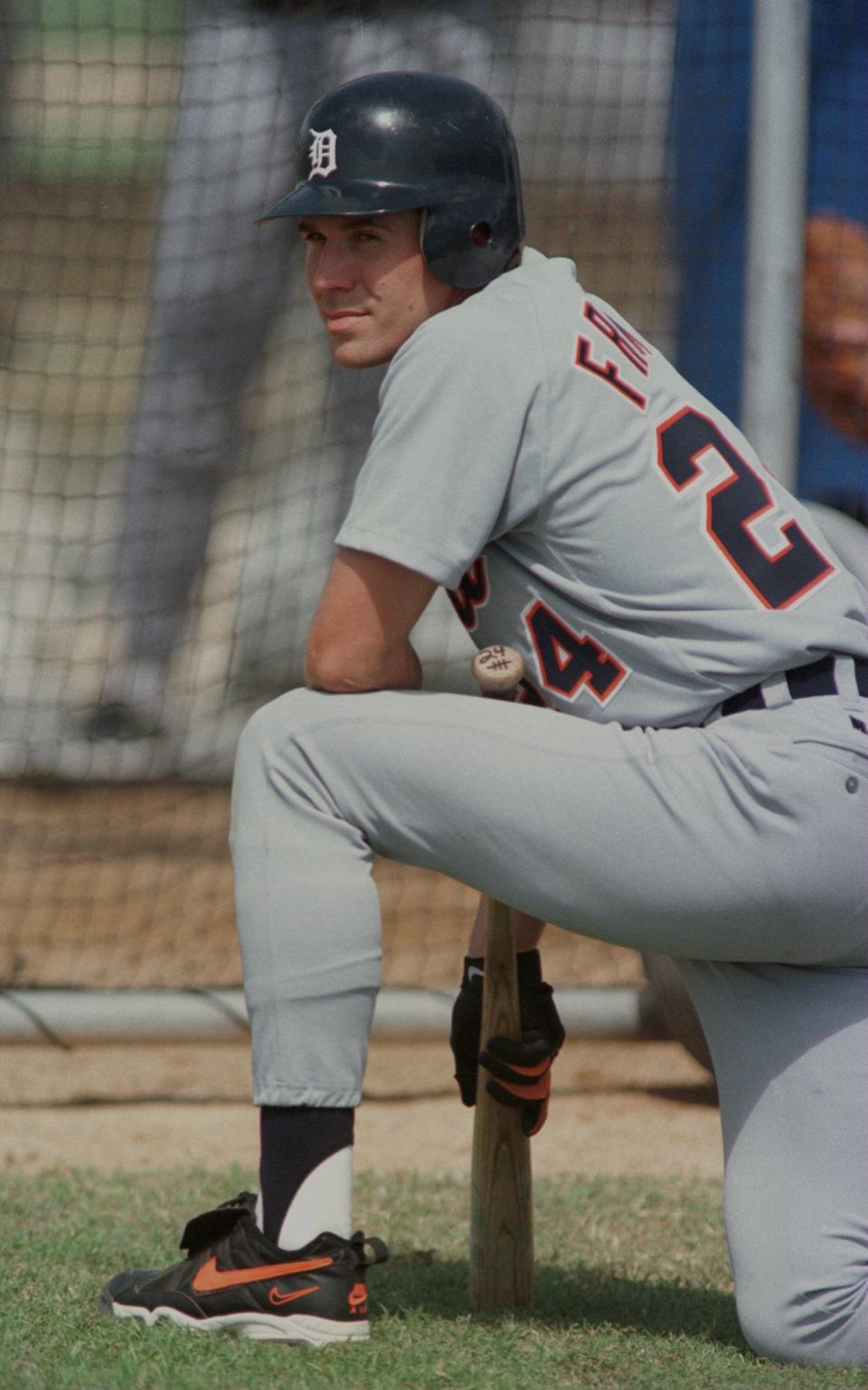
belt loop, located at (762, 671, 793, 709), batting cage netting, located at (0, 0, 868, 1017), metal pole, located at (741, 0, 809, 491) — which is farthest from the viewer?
batting cage netting, located at (0, 0, 868, 1017)

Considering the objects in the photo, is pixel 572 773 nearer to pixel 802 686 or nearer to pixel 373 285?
pixel 802 686

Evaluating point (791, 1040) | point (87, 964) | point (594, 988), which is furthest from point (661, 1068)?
point (791, 1040)

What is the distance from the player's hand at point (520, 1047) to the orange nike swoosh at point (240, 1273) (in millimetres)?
350

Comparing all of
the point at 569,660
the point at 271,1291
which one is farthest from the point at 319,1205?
the point at 569,660

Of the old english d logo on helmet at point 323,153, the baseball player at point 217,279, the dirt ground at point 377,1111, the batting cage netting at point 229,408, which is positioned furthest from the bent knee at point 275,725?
the baseball player at point 217,279

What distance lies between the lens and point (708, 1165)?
3.57 m

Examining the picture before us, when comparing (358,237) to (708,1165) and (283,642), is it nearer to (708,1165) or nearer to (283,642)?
(708,1165)

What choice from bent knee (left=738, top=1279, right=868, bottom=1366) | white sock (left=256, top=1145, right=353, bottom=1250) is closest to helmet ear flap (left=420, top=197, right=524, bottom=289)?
white sock (left=256, top=1145, right=353, bottom=1250)

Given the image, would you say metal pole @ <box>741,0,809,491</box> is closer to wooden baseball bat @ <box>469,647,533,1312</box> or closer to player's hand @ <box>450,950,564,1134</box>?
player's hand @ <box>450,950,564,1134</box>

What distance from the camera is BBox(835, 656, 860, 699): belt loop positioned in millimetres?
2297

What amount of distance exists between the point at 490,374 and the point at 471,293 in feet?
0.99

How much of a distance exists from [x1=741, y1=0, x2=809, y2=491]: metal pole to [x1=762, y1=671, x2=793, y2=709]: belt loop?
2.06 meters

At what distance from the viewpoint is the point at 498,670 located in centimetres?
224

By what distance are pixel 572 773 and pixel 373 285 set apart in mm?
692
